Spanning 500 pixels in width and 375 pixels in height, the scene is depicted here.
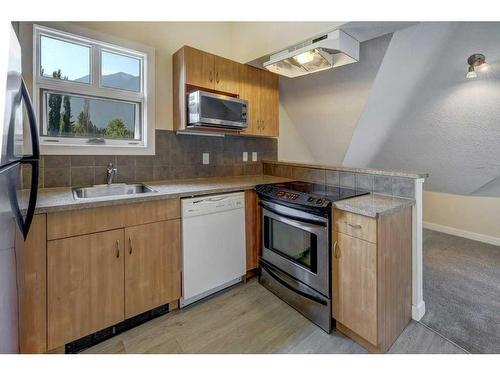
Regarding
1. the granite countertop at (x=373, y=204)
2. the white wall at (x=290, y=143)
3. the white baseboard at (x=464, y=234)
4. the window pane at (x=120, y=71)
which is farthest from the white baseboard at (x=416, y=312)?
the window pane at (x=120, y=71)

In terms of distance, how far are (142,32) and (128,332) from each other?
249cm

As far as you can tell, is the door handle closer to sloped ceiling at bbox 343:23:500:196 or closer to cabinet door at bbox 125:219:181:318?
cabinet door at bbox 125:219:181:318

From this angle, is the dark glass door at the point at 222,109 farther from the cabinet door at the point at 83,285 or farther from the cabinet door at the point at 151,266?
the cabinet door at the point at 83,285

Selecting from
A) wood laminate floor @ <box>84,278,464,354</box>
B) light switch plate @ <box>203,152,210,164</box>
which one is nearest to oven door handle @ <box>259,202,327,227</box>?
wood laminate floor @ <box>84,278,464,354</box>

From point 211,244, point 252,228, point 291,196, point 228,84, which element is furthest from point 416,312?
point 228,84

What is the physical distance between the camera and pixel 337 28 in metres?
1.79

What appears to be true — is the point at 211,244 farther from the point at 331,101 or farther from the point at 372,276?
the point at 331,101

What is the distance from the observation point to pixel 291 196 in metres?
1.90

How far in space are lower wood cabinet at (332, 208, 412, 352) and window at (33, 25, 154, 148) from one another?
6.44ft

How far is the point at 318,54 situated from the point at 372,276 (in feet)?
5.59

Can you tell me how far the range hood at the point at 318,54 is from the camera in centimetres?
183

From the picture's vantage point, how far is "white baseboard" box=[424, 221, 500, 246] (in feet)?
10.8

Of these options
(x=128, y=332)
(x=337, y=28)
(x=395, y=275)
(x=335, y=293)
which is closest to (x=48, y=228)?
(x=128, y=332)

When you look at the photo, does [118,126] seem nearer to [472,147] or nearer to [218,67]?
[218,67]
